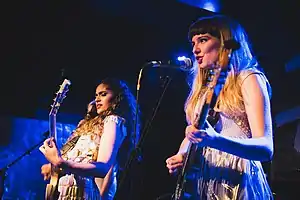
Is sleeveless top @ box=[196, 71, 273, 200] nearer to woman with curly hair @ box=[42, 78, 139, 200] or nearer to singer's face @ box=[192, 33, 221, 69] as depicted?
singer's face @ box=[192, 33, 221, 69]

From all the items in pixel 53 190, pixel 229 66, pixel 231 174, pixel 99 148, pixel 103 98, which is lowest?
pixel 53 190

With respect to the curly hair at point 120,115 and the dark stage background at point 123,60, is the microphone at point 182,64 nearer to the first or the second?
the curly hair at point 120,115

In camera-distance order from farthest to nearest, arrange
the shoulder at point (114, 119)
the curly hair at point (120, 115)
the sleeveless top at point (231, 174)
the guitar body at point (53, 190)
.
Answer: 1. the curly hair at point (120, 115)
2. the shoulder at point (114, 119)
3. the guitar body at point (53, 190)
4. the sleeveless top at point (231, 174)

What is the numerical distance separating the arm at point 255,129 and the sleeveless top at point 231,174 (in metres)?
0.10

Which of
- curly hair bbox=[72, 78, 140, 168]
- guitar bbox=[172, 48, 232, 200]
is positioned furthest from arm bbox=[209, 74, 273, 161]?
curly hair bbox=[72, 78, 140, 168]

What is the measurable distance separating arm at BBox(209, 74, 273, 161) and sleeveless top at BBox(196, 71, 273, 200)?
0.10 m

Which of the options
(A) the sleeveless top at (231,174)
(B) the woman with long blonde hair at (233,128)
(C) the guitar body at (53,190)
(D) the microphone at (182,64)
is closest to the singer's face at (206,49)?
(B) the woman with long blonde hair at (233,128)

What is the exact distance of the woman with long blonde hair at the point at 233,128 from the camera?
168 cm

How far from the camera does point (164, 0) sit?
4.53m

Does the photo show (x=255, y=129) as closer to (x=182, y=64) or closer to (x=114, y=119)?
(x=182, y=64)

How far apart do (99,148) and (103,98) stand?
483 mm

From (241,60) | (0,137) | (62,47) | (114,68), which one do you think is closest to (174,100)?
(114,68)

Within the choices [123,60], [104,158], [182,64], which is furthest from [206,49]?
[123,60]

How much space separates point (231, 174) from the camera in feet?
5.96
